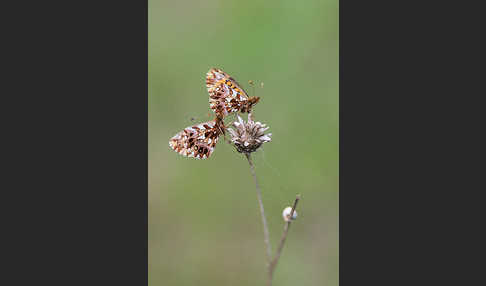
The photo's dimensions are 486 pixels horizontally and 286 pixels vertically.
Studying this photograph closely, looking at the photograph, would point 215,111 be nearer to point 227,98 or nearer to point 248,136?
point 227,98

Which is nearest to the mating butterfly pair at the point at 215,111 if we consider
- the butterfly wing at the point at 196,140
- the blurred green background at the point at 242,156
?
the butterfly wing at the point at 196,140

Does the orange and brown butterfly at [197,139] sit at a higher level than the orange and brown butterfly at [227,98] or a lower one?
Result: lower

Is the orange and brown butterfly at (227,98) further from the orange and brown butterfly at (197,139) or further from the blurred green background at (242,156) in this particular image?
the blurred green background at (242,156)

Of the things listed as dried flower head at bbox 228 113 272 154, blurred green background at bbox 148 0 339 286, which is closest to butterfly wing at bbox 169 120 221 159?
dried flower head at bbox 228 113 272 154

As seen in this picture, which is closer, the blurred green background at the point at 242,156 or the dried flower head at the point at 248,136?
the dried flower head at the point at 248,136

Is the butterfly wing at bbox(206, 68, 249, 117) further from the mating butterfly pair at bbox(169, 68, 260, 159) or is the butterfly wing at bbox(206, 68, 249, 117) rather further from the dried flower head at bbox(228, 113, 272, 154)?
the dried flower head at bbox(228, 113, 272, 154)
